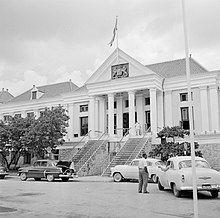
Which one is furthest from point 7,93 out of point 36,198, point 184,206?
point 184,206

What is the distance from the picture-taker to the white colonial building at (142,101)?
2964cm

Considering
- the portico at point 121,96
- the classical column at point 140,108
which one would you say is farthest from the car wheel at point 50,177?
the classical column at point 140,108

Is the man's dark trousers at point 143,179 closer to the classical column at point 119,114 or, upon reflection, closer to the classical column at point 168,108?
the classical column at point 168,108

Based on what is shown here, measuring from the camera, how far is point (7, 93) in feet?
173

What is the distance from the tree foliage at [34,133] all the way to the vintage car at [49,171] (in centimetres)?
586

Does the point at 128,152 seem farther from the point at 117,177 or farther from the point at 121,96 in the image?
the point at 121,96

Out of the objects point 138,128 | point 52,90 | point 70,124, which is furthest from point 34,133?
point 52,90

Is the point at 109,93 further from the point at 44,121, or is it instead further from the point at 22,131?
the point at 22,131

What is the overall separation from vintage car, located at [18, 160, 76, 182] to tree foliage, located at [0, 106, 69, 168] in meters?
5.86

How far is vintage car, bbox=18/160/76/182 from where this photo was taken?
2231 cm

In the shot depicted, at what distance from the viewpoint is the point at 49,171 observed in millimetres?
22516

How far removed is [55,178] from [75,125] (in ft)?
47.9

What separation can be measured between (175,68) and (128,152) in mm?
11678

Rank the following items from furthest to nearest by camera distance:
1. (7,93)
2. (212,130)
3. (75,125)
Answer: (7,93)
(75,125)
(212,130)
